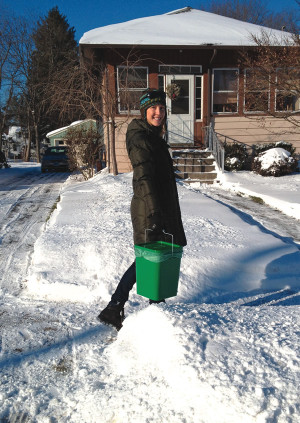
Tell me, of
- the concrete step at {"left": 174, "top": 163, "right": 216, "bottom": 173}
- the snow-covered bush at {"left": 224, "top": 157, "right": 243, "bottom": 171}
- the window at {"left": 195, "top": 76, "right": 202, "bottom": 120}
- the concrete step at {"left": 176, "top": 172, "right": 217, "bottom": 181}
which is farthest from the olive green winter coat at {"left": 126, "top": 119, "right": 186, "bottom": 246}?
the window at {"left": 195, "top": 76, "right": 202, "bottom": 120}

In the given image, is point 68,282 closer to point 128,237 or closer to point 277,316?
point 128,237

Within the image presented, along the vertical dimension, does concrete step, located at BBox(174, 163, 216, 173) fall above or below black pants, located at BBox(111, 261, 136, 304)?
above

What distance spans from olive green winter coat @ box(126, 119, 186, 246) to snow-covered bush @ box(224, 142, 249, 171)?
979 cm

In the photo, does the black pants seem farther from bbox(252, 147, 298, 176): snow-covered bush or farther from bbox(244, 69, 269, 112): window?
bbox(244, 69, 269, 112): window

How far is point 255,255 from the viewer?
4.30 meters

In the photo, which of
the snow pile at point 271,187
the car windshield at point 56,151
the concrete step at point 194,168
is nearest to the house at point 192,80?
the concrete step at point 194,168

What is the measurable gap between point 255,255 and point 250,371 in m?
2.70

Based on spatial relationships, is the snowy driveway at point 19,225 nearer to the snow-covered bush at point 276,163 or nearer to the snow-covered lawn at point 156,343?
the snow-covered lawn at point 156,343

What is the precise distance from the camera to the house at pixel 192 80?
42.3 ft

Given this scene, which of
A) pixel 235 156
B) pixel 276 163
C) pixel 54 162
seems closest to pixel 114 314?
pixel 276 163

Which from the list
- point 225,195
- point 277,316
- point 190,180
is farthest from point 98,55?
point 277,316

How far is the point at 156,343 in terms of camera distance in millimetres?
2014

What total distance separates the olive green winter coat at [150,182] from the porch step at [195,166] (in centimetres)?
833

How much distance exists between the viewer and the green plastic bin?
235 centimetres
